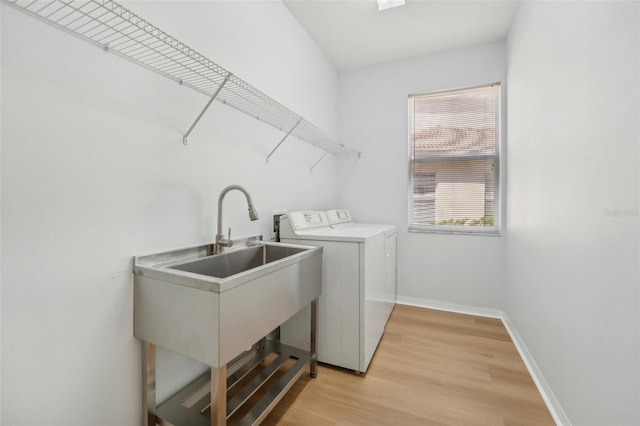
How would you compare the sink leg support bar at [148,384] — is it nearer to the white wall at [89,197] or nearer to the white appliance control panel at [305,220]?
the white wall at [89,197]

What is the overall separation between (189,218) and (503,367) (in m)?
2.28

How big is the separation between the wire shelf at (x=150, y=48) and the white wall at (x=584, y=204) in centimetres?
145

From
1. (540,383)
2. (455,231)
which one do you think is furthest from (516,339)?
(455,231)

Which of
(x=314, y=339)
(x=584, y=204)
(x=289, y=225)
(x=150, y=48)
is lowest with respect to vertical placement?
(x=314, y=339)

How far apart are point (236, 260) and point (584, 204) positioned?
1.77 meters

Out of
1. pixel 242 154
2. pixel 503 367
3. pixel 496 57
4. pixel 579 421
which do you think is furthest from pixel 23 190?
pixel 496 57

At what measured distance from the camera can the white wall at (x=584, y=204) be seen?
927 millimetres

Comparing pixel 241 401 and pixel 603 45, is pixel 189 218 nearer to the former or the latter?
pixel 241 401

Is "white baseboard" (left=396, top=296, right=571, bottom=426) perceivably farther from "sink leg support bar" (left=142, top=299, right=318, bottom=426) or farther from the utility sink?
the utility sink

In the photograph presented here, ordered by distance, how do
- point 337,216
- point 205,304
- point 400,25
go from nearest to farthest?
1. point 205,304
2. point 400,25
3. point 337,216

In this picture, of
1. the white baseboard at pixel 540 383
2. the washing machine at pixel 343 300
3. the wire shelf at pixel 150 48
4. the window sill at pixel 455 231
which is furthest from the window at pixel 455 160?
the wire shelf at pixel 150 48

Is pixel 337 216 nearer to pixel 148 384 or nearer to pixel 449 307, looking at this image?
pixel 449 307

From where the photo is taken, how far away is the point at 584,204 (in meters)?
1.19

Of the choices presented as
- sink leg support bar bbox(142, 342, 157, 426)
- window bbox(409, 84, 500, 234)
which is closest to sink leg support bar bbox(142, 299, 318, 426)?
sink leg support bar bbox(142, 342, 157, 426)
